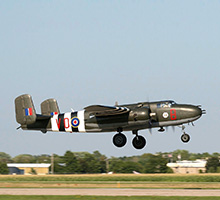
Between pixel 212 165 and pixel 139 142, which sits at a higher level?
pixel 139 142

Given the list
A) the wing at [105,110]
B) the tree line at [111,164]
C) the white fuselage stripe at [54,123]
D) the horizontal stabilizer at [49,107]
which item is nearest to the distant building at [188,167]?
the tree line at [111,164]

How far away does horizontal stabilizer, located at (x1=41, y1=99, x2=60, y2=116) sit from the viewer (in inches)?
1656

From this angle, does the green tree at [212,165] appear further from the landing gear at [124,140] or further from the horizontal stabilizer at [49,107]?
the landing gear at [124,140]

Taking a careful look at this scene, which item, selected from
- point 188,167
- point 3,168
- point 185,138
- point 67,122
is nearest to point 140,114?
point 185,138

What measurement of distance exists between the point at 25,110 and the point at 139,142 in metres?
9.85

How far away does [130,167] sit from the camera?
101250 millimetres

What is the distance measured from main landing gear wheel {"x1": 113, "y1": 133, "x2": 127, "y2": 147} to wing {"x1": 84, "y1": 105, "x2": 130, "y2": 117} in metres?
2.14

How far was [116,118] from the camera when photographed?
37188mm

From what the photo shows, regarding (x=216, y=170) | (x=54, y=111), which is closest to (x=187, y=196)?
(x=54, y=111)

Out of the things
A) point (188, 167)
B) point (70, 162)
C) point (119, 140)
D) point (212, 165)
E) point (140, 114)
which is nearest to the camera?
point (140, 114)

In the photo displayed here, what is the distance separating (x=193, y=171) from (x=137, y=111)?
74.8 m

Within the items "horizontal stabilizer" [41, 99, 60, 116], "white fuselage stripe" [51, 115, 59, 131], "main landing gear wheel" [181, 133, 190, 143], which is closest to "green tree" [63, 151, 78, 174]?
"horizontal stabilizer" [41, 99, 60, 116]

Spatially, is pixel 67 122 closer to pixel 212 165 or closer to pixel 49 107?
pixel 49 107

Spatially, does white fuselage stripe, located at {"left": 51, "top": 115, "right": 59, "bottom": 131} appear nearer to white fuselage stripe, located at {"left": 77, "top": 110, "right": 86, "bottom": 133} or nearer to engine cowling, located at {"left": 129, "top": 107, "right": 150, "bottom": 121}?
white fuselage stripe, located at {"left": 77, "top": 110, "right": 86, "bottom": 133}
